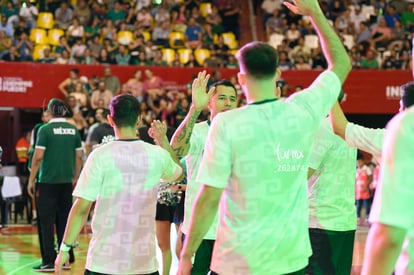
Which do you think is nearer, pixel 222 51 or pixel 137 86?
pixel 137 86

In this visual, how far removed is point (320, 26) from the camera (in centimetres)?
477

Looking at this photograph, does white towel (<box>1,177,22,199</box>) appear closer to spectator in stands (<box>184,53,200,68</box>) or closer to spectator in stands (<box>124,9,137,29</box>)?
spectator in stands (<box>184,53,200,68</box>)

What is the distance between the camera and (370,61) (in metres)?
23.6

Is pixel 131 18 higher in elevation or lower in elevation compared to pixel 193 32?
higher

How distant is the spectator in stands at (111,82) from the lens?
808 inches

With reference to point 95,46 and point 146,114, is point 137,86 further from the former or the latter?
point 95,46

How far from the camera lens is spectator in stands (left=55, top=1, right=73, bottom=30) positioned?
24.0 metres

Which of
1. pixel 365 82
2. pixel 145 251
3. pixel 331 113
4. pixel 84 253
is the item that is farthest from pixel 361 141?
pixel 365 82

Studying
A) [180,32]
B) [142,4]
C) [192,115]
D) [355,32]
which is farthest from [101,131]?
[355,32]

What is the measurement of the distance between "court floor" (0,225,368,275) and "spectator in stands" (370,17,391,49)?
8637mm

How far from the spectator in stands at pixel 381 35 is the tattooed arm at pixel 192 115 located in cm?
1852

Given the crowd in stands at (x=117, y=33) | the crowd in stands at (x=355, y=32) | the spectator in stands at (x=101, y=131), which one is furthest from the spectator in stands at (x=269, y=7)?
the spectator in stands at (x=101, y=131)

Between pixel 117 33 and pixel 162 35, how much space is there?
1.33 m

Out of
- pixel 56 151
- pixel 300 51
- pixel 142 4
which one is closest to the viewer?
pixel 56 151
